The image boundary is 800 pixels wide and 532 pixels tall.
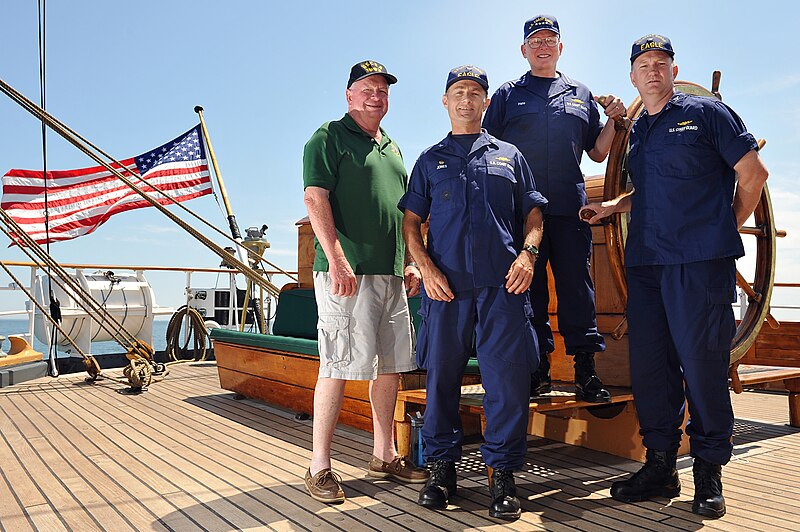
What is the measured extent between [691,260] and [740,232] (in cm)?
104

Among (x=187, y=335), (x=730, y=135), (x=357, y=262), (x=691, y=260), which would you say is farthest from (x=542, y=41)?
(x=187, y=335)

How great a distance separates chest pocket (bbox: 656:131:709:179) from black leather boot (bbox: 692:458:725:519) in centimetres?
100

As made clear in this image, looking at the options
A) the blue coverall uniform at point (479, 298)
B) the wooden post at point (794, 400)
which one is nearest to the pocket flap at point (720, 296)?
the blue coverall uniform at point (479, 298)

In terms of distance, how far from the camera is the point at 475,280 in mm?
2311

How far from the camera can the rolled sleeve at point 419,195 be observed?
247cm

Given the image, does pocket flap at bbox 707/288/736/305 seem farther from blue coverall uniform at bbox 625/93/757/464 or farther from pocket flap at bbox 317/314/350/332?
pocket flap at bbox 317/314/350/332

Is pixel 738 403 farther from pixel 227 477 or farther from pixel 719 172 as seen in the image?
pixel 227 477

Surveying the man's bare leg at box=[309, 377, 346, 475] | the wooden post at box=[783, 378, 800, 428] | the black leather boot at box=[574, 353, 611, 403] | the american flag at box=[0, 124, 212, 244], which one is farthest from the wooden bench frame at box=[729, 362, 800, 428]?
the american flag at box=[0, 124, 212, 244]

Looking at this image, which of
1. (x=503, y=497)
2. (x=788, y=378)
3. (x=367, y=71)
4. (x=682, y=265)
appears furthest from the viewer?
(x=788, y=378)

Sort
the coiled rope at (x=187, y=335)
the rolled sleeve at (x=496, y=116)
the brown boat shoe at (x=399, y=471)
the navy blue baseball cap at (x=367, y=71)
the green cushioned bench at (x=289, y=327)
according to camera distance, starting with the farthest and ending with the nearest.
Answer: the coiled rope at (x=187, y=335) < the green cushioned bench at (x=289, y=327) < the rolled sleeve at (x=496, y=116) < the brown boat shoe at (x=399, y=471) < the navy blue baseball cap at (x=367, y=71)

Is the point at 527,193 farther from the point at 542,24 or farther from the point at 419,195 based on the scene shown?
the point at 542,24

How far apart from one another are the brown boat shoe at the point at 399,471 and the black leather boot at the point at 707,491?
99 centimetres

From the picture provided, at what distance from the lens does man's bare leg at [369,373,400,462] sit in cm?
268

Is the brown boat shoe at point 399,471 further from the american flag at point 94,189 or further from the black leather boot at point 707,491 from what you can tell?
the american flag at point 94,189
